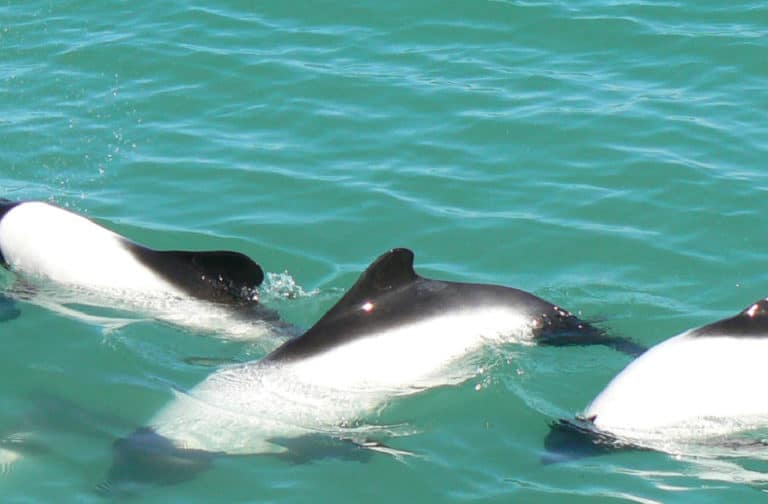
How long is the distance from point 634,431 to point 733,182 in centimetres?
446

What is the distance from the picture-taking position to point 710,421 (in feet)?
28.3

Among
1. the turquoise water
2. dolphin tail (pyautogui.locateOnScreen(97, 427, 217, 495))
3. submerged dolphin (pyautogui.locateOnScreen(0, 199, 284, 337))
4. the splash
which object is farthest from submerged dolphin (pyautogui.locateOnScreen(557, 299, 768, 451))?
submerged dolphin (pyautogui.locateOnScreen(0, 199, 284, 337))

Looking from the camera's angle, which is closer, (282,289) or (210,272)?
(210,272)

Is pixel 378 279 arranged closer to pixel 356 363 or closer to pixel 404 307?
pixel 404 307

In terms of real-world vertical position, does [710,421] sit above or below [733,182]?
below

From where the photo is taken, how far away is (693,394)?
872 cm

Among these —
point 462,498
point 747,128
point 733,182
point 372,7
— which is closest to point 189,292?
point 462,498

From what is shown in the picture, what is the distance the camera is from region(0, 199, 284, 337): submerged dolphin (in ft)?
35.0

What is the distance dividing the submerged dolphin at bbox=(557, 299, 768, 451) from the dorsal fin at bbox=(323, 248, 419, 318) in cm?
161

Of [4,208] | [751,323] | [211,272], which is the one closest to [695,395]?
[751,323]

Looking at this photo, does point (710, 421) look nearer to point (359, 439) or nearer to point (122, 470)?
point (359, 439)

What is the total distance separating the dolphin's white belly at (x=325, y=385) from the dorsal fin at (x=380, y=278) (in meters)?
0.28

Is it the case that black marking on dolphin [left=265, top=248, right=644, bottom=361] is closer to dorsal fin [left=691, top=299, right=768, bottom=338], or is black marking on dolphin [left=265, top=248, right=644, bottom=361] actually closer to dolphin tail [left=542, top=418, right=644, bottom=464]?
dorsal fin [left=691, top=299, right=768, bottom=338]

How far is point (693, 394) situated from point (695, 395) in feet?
0.05
